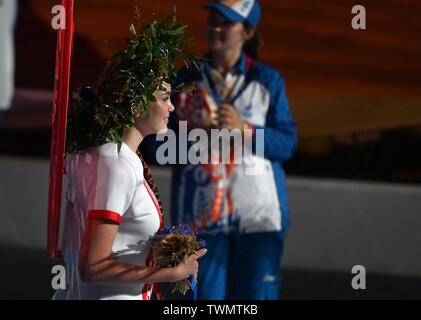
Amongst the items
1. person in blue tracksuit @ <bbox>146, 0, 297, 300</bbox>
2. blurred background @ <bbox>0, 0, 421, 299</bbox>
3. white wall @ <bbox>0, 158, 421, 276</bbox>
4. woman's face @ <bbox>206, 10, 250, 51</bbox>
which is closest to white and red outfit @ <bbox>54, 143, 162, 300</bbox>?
person in blue tracksuit @ <bbox>146, 0, 297, 300</bbox>

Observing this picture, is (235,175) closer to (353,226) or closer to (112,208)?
(112,208)

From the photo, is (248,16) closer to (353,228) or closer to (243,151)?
(243,151)

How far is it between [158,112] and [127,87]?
16 centimetres

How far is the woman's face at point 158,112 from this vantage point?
4457 millimetres

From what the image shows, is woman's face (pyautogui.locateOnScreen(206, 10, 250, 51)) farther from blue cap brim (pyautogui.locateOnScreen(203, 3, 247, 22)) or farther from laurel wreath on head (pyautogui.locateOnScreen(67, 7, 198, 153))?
laurel wreath on head (pyautogui.locateOnScreen(67, 7, 198, 153))

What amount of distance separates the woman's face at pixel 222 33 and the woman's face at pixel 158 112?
87.0 inches

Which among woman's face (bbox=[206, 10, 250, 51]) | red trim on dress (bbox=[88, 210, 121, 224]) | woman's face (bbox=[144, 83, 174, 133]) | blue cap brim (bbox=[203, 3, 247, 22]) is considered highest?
blue cap brim (bbox=[203, 3, 247, 22])

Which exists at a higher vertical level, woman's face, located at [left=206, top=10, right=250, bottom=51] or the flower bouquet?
woman's face, located at [left=206, top=10, right=250, bottom=51]

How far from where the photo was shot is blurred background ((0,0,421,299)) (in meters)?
9.37

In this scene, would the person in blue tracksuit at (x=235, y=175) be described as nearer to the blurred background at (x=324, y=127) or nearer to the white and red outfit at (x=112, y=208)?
the white and red outfit at (x=112, y=208)

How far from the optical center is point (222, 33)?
264 inches

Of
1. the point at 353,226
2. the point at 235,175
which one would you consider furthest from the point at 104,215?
the point at 353,226

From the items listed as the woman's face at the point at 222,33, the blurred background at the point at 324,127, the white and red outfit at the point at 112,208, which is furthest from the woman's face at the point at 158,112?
the blurred background at the point at 324,127
